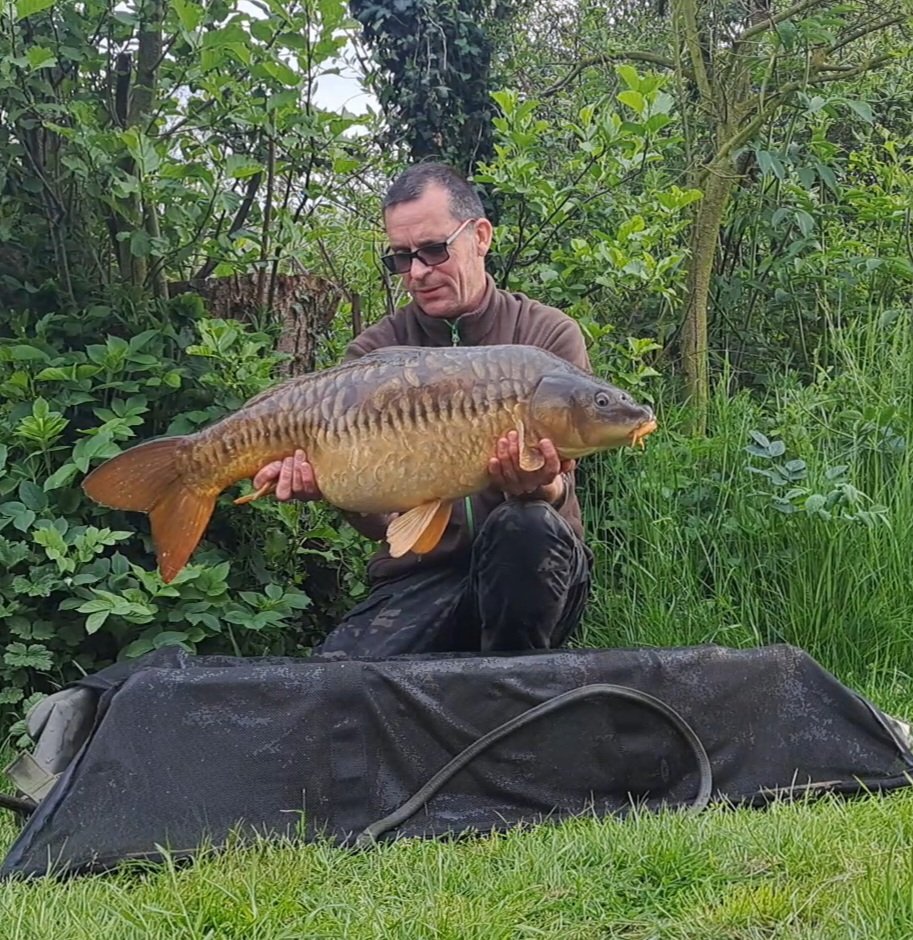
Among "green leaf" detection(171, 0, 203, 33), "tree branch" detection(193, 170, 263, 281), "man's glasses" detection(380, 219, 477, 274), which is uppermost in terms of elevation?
"green leaf" detection(171, 0, 203, 33)

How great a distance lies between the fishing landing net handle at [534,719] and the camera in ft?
5.07

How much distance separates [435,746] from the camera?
159cm

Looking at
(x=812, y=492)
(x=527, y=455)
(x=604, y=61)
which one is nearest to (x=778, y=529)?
(x=812, y=492)

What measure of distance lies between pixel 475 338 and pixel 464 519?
1.17ft

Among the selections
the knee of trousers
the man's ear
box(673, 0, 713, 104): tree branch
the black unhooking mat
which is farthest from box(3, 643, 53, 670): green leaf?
box(673, 0, 713, 104): tree branch

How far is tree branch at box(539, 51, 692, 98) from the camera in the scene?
341cm

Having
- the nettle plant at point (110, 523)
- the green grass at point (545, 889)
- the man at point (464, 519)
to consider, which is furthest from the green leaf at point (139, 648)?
the green grass at point (545, 889)

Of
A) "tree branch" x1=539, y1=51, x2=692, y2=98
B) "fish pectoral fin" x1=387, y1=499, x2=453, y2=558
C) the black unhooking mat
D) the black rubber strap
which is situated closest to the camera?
the black unhooking mat

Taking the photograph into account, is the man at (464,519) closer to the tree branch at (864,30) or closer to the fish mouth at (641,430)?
the fish mouth at (641,430)

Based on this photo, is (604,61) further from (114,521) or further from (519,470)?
(519,470)

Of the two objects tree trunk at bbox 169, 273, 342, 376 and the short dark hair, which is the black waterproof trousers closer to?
the short dark hair

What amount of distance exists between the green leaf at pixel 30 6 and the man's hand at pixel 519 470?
1.12 metres

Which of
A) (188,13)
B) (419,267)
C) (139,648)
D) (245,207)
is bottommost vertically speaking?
(139,648)

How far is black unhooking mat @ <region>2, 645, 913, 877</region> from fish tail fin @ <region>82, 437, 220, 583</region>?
0.18m
